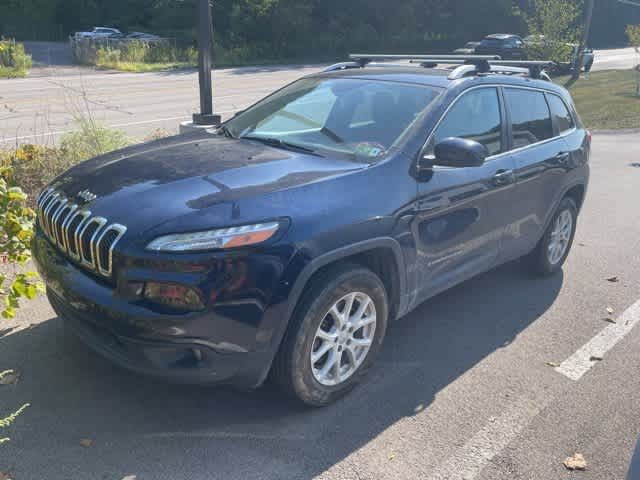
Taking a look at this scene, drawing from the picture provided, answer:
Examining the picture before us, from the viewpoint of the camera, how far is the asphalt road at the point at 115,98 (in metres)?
13.1

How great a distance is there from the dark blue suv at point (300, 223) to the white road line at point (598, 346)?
2.83 feet

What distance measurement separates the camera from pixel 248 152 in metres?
4.04

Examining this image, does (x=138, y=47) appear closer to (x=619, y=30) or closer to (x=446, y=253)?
(x=446, y=253)

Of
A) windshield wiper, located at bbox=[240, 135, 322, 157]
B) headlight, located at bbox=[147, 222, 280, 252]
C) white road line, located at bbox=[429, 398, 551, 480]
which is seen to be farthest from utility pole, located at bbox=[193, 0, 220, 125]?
white road line, located at bbox=[429, 398, 551, 480]

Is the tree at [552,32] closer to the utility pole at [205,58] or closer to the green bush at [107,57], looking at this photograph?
the utility pole at [205,58]

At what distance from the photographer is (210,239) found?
9.96ft

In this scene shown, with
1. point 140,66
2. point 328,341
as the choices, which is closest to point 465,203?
point 328,341

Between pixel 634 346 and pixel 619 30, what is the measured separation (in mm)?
81437

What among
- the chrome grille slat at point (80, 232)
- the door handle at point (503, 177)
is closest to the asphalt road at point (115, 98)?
the chrome grille slat at point (80, 232)

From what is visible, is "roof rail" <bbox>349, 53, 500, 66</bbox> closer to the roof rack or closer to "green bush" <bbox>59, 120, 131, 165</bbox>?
the roof rack

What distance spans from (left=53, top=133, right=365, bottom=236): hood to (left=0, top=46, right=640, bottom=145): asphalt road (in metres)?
4.74

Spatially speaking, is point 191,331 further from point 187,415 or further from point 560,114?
point 560,114

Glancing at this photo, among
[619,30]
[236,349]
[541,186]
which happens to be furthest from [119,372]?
[619,30]

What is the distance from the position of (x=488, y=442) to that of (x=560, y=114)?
3299 mm
